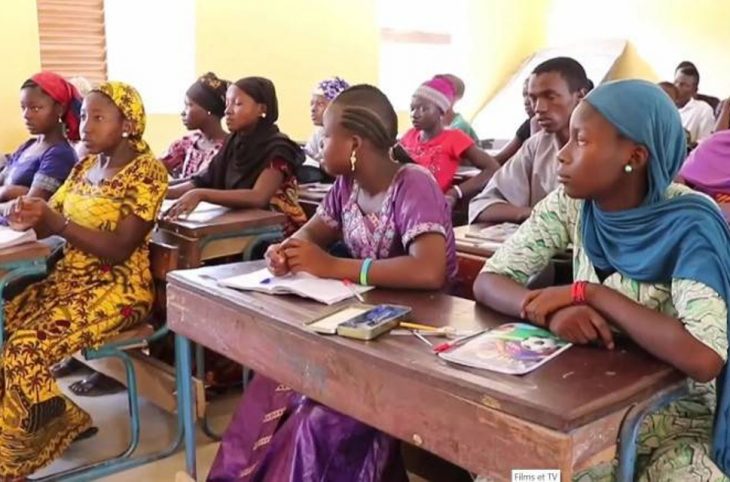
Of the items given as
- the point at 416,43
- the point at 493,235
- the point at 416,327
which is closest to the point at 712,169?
the point at 493,235

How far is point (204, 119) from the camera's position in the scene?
3.89 metres

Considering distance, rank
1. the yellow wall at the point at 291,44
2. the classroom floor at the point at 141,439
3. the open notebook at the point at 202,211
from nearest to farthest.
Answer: the classroom floor at the point at 141,439
the open notebook at the point at 202,211
the yellow wall at the point at 291,44

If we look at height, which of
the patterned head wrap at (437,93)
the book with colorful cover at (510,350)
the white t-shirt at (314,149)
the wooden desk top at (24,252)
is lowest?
the white t-shirt at (314,149)

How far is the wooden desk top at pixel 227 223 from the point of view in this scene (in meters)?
2.71

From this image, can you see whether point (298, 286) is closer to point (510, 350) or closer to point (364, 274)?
point (364, 274)

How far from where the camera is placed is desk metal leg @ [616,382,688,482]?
1273 mm

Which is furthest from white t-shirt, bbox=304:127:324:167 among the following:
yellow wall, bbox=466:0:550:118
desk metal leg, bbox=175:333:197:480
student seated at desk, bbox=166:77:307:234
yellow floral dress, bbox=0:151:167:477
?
yellow wall, bbox=466:0:550:118

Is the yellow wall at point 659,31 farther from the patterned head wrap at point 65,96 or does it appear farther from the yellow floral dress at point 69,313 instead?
the yellow floral dress at point 69,313

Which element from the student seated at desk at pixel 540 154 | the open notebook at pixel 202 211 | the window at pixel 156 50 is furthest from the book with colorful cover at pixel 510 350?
the window at pixel 156 50

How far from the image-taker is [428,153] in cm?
414

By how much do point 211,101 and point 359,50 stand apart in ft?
8.90

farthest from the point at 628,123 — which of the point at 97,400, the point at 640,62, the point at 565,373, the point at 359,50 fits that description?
the point at 640,62

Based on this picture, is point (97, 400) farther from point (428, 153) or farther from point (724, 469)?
point (724, 469)

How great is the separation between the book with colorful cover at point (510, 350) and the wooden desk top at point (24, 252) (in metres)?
1.43
